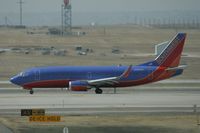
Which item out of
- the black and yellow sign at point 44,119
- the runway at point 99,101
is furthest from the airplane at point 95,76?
the black and yellow sign at point 44,119

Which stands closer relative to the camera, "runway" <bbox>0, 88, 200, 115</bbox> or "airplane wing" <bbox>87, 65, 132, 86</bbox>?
"runway" <bbox>0, 88, 200, 115</bbox>

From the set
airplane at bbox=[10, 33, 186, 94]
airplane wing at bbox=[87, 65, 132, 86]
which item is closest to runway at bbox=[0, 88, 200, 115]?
airplane at bbox=[10, 33, 186, 94]

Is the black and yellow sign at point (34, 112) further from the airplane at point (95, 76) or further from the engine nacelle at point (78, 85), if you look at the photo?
the airplane at point (95, 76)

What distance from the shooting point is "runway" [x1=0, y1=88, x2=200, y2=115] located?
59.0 meters

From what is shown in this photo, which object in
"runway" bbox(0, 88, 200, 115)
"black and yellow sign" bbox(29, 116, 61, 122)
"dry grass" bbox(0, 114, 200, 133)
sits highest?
"black and yellow sign" bbox(29, 116, 61, 122)

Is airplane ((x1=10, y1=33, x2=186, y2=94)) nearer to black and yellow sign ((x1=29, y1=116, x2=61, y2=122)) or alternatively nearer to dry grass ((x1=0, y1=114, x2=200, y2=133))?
dry grass ((x1=0, y1=114, x2=200, y2=133))

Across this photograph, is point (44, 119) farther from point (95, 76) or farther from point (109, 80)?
point (95, 76)

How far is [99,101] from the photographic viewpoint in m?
64.9

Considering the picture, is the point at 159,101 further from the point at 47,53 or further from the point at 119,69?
the point at 47,53

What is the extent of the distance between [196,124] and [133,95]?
20296mm

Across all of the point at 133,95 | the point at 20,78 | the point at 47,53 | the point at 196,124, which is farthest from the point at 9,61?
the point at 196,124

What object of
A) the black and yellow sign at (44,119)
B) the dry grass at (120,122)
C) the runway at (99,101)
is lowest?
the runway at (99,101)

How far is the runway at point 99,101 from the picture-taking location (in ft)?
Result: 194

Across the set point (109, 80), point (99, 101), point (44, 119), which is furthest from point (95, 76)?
point (44, 119)
